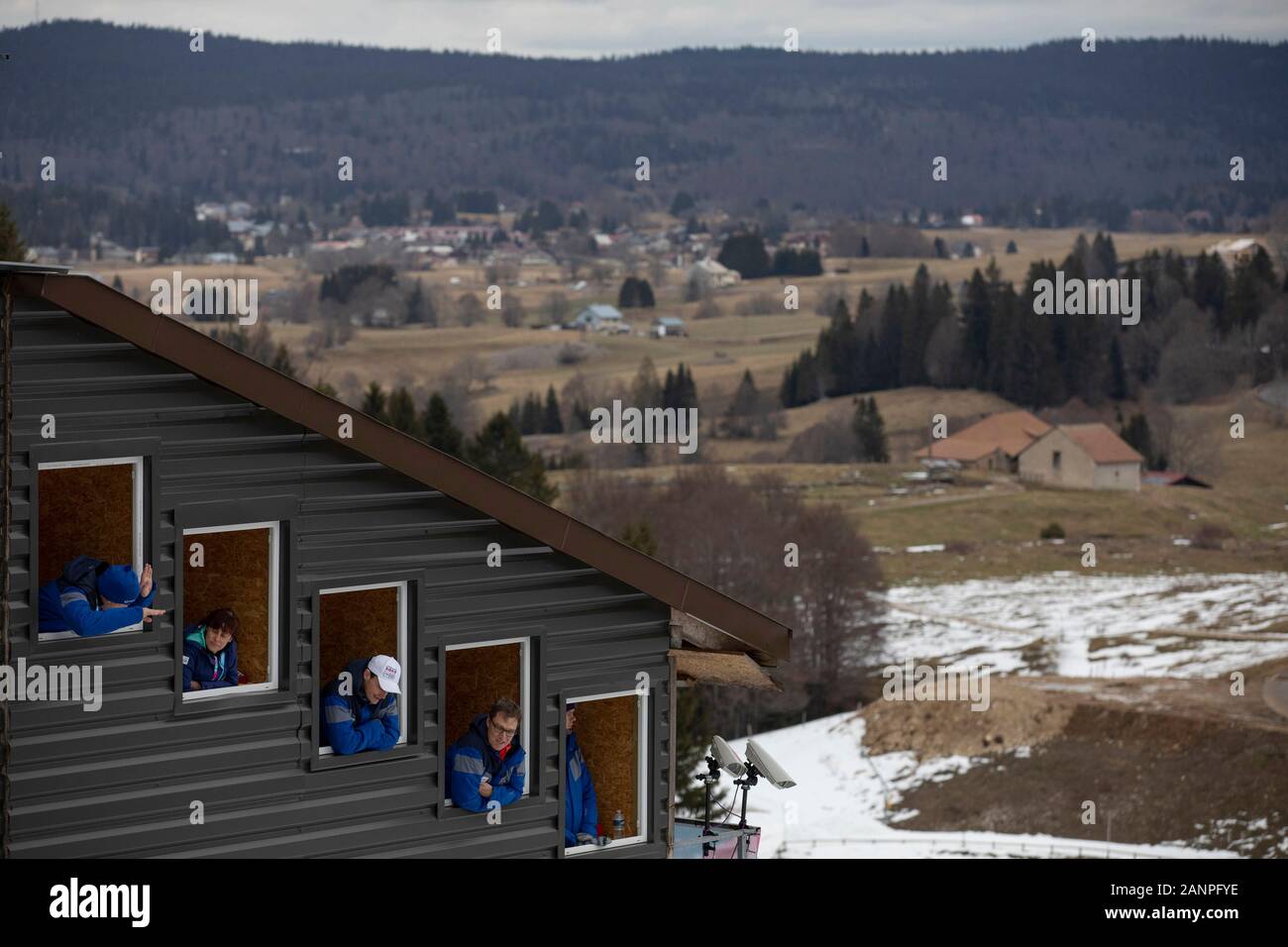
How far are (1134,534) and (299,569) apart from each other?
414ft

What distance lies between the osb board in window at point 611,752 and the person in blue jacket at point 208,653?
9.19 feet

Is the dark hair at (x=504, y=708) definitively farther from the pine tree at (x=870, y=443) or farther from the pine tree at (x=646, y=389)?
the pine tree at (x=646, y=389)

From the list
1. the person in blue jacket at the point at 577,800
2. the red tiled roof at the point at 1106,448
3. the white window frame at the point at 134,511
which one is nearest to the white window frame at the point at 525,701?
the person in blue jacket at the point at 577,800

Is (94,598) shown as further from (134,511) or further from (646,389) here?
(646,389)

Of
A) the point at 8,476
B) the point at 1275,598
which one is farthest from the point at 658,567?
the point at 1275,598

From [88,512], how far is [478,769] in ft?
9.29

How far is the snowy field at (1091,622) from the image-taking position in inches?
3425

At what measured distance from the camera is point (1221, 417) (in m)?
179

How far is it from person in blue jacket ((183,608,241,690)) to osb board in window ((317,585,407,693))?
2.82 feet

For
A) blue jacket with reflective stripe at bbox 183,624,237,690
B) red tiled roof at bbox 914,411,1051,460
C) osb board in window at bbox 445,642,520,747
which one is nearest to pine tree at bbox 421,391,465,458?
osb board in window at bbox 445,642,520,747

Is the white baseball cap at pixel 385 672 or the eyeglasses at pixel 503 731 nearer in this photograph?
the white baseball cap at pixel 385 672

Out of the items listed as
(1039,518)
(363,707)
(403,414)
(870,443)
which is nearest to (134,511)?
(363,707)

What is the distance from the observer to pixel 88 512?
998 cm
